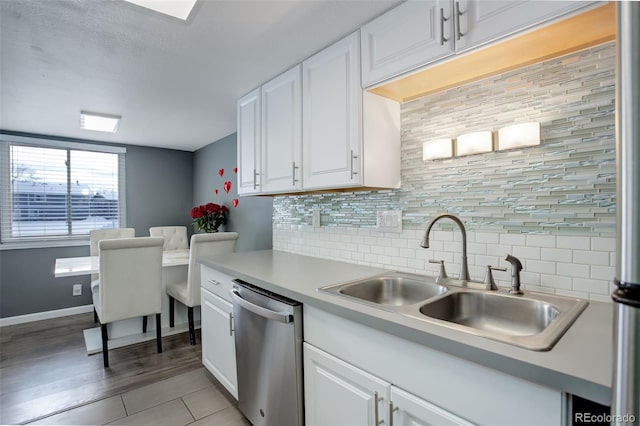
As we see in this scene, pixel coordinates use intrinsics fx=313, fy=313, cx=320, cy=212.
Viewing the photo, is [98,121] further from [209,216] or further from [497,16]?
[497,16]

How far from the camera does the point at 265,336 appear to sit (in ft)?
4.98

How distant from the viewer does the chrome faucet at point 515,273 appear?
1174 millimetres

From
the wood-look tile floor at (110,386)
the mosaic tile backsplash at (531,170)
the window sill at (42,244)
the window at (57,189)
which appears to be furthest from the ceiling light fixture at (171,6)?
the window sill at (42,244)

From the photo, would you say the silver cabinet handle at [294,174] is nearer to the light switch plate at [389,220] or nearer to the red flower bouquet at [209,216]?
the light switch plate at [389,220]

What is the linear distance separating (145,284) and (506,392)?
2749 millimetres

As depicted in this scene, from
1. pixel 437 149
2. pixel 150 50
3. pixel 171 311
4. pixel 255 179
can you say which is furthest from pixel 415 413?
pixel 171 311

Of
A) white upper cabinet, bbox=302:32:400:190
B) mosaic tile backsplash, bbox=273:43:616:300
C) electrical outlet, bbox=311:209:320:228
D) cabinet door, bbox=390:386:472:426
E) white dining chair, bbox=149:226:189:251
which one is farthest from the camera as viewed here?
white dining chair, bbox=149:226:189:251

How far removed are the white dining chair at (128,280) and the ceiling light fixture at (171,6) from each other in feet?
5.70

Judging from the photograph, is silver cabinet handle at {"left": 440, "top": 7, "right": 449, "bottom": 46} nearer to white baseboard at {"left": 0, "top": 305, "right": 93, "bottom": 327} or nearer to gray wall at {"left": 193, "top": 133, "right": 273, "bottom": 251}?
gray wall at {"left": 193, "top": 133, "right": 273, "bottom": 251}

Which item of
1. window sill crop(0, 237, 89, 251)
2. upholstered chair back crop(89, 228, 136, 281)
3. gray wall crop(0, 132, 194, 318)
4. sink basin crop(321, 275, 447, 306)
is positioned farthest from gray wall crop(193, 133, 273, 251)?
sink basin crop(321, 275, 447, 306)

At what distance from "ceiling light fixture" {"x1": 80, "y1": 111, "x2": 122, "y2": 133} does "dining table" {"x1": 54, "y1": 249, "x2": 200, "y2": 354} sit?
137cm

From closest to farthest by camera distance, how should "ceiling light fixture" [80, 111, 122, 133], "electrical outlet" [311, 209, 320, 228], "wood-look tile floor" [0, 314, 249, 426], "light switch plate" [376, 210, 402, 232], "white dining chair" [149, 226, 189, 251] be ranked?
"light switch plate" [376, 210, 402, 232]
"wood-look tile floor" [0, 314, 249, 426]
"electrical outlet" [311, 209, 320, 228]
"ceiling light fixture" [80, 111, 122, 133]
"white dining chair" [149, 226, 189, 251]

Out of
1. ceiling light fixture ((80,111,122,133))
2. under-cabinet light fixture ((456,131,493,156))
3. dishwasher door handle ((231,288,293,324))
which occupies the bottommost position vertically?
dishwasher door handle ((231,288,293,324))

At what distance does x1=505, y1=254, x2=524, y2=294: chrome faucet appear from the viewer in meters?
1.17
